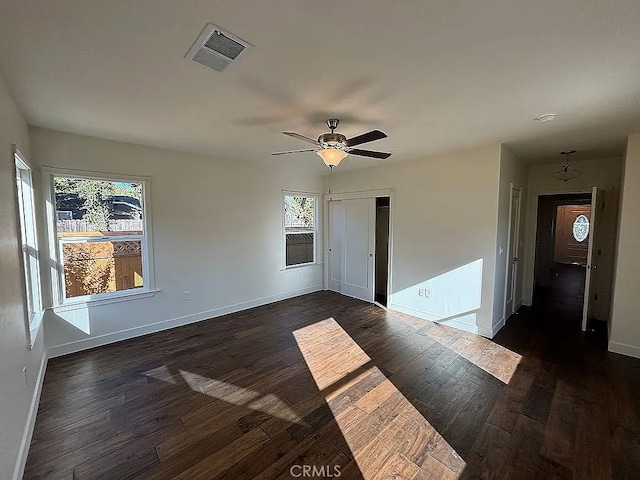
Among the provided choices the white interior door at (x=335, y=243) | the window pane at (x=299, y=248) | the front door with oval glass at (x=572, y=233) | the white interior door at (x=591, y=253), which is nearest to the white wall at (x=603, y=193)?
the white interior door at (x=591, y=253)

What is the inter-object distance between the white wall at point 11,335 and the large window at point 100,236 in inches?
37.0

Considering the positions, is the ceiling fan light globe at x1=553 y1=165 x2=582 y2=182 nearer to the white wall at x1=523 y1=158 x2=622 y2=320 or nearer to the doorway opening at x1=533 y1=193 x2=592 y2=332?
the white wall at x1=523 y1=158 x2=622 y2=320

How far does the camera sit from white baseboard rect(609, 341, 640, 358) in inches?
128

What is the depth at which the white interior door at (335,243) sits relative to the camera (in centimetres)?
586

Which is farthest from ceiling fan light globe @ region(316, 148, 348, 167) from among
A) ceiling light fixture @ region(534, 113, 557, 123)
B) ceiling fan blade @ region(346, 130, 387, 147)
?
ceiling light fixture @ region(534, 113, 557, 123)

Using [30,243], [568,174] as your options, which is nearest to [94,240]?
[30,243]

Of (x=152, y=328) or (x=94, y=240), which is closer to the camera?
(x=94, y=240)

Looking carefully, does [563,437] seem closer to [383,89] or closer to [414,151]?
[383,89]

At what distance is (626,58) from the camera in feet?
5.56

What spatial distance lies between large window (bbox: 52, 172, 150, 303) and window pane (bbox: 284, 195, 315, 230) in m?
2.46

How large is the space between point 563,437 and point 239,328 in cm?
356

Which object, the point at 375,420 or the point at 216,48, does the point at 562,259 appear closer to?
the point at 375,420

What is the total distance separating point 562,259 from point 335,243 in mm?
8417

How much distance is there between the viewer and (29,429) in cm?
204
